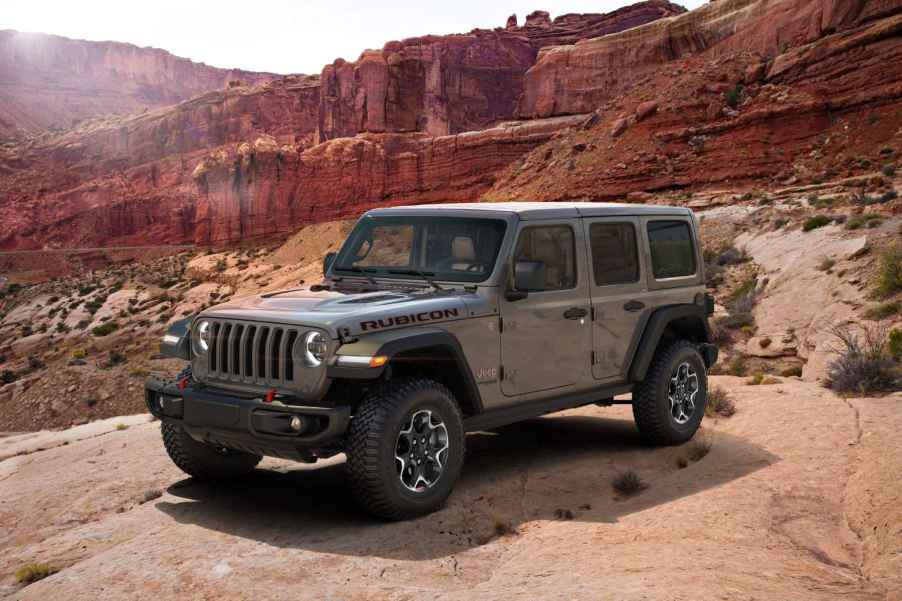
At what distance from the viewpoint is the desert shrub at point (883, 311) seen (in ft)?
47.6

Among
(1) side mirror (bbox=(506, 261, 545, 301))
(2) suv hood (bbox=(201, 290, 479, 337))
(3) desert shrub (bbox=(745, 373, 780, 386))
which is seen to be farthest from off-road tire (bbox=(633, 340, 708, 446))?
(3) desert shrub (bbox=(745, 373, 780, 386))

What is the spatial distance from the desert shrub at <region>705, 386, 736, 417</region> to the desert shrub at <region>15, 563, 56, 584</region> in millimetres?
6800

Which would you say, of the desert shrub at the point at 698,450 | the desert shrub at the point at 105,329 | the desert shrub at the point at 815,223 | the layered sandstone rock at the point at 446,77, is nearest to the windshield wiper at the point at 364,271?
the desert shrub at the point at 698,450

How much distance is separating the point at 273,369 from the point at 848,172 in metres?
34.0

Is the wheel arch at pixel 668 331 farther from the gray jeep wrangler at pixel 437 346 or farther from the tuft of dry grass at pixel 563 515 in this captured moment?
the tuft of dry grass at pixel 563 515

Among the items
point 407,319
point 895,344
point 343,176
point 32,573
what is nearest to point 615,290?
point 407,319

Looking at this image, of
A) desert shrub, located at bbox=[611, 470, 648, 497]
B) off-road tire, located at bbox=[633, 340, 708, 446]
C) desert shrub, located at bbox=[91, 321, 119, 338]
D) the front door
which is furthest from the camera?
desert shrub, located at bbox=[91, 321, 119, 338]

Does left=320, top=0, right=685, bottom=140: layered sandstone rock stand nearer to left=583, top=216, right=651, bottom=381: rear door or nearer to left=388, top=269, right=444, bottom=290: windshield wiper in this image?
left=583, top=216, right=651, bottom=381: rear door

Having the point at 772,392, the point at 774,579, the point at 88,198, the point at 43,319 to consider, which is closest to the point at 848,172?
the point at 772,392

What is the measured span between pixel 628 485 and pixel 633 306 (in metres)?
1.77

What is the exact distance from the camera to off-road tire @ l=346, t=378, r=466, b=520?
19.6ft

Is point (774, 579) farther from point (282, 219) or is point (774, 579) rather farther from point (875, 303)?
point (282, 219)

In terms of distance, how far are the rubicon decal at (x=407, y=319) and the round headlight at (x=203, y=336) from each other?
138 cm

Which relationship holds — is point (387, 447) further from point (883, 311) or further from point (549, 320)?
point (883, 311)
